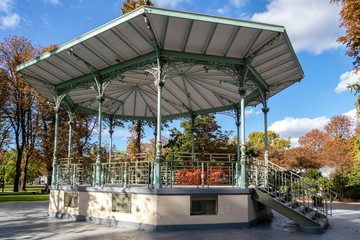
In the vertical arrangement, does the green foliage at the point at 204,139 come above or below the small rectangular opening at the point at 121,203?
above

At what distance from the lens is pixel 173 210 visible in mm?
→ 8805

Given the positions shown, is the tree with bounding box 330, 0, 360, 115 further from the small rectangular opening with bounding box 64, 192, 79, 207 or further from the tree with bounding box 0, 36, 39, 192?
the tree with bounding box 0, 36, 39, 192

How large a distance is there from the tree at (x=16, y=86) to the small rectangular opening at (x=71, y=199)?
18165 millimetres

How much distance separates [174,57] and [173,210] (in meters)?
5.25

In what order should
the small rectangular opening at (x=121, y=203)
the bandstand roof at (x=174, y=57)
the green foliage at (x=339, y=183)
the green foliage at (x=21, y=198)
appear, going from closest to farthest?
the bandstand roof at (x=174, y=57)
the small rectangular opening at (x=121, y=203)
the green foliage at (x=339, y=183)
the green foliage at (x=21, y=198)

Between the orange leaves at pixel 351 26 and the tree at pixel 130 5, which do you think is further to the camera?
the tree at pixel 130 5

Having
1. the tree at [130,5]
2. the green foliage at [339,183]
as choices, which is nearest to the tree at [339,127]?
the green foliage at [339,183]

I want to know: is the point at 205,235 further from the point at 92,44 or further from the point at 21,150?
the point at 21,150

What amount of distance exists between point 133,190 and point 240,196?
364 centimetres

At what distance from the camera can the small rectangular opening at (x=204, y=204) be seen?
9281 millimetres

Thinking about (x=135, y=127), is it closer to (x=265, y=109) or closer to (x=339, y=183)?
(x=265, y=109)

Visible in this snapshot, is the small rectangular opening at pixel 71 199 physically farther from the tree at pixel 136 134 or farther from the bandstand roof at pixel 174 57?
the tree at pixel 136 134

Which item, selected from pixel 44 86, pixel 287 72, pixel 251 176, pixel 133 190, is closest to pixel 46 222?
pixel 133 190

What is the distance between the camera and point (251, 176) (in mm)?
10758
